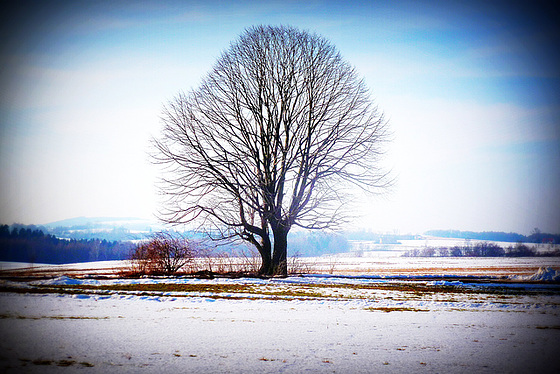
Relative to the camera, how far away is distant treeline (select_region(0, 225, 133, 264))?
7750 centimetres

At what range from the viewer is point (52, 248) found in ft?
272

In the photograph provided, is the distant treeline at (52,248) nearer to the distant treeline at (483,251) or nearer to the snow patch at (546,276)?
the snow patch at (546,276)

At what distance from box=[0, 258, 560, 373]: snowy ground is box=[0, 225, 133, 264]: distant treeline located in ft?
251

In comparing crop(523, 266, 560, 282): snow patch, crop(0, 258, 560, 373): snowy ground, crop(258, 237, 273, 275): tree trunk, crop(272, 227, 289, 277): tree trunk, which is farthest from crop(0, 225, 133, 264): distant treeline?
crop(523, 266, 560, 282): snow patch

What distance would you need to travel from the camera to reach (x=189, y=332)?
6.05 meters

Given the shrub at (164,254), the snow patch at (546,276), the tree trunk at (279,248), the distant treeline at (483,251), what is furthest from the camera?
the distant treeline at (483,251)

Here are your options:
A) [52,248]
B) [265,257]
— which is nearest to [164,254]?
[265,257]

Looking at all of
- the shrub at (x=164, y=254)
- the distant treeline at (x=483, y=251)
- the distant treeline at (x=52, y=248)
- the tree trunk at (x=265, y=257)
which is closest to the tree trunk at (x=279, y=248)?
the tree trunk at (x=265, y=257)

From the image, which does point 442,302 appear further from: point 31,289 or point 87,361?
point 31,289

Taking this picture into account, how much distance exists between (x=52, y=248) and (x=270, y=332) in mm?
95853

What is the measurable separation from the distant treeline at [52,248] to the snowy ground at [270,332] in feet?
251

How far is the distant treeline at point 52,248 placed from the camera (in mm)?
77500

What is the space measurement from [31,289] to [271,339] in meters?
8.28

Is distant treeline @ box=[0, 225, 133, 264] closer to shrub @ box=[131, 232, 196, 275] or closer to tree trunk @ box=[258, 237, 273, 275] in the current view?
shrub @ box=[131, 232, 196, 275]
